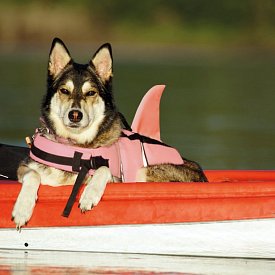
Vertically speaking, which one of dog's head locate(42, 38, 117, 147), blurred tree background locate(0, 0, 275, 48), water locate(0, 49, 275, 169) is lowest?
dog's head locate(42, 38, 117, 147)

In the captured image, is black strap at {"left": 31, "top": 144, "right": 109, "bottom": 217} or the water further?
the water

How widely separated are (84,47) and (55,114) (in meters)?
44.5

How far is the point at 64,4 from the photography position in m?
62.9

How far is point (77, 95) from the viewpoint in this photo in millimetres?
10062

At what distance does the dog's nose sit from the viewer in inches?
393

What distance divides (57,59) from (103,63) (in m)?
0.36

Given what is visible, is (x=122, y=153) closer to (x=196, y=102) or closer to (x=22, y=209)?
(x=22, y=209)

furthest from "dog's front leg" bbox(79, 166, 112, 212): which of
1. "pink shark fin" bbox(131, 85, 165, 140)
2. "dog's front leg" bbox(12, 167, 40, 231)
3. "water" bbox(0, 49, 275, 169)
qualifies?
"water" bbox(0, 49, 275, 169)

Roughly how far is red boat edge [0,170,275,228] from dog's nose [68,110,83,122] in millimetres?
519

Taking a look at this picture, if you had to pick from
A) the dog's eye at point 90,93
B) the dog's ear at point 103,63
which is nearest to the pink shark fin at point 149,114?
the dog's ear at point 103,63

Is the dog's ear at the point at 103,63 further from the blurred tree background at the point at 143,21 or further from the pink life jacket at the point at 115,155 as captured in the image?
the blurred tree background at the point at 143,21

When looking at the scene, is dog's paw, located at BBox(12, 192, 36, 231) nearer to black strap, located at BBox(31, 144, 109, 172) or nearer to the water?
black strap, located at BBox(31, 144, 109, 172)

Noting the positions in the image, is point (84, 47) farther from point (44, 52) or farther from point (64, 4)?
point (64, 4)

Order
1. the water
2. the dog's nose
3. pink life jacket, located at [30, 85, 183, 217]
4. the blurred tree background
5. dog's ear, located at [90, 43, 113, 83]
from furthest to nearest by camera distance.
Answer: the blurred tree background
the water
dog's ear, located at [90, 43, 113, 83]
pink life jacket, located at [30, 85, 183, 217]
the dog's nose
